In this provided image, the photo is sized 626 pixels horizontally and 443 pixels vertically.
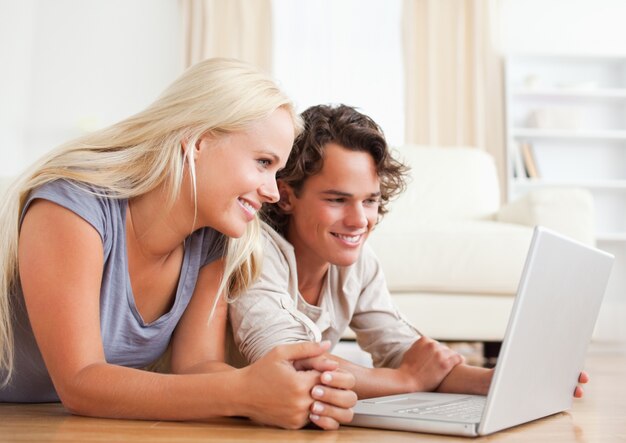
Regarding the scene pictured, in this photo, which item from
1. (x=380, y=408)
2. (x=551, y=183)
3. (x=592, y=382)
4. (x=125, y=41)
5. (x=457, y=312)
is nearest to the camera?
(x=380, y=408)

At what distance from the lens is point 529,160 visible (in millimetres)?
4945

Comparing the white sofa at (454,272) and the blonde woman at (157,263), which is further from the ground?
the blonde woman at (157,263)

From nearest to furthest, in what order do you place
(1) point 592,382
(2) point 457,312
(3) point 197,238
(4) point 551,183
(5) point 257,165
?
1. (5) point 257,165
2. (3) point 197,238
3. (1) point 592,382
4. (2) point 457,312
5. (4) point 551,183

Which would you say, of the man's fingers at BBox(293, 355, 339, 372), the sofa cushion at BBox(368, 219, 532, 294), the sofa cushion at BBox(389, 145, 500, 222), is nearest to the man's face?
the man's fingers at BBox(293, 355, 339, 372)

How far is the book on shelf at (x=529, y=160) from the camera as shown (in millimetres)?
4930

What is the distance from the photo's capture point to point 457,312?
100 inches

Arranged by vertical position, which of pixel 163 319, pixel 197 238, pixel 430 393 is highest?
pixel 197 238

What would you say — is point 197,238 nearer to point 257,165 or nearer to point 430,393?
point 257,165

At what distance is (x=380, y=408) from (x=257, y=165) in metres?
0.43

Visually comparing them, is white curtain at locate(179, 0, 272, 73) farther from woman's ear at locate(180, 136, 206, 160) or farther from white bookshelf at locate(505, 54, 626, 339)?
woman's ear at locate(180, 136, 206, 160)

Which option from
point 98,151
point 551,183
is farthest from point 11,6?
point 98,151

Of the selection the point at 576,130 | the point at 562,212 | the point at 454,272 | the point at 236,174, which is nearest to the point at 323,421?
the point at 236,174

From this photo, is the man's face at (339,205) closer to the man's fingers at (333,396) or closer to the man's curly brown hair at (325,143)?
the man's curly brown hair at (325,143)

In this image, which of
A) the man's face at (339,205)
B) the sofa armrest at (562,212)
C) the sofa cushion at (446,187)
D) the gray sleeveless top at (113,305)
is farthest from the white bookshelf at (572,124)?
the gray sleeveless top at (113,305)
